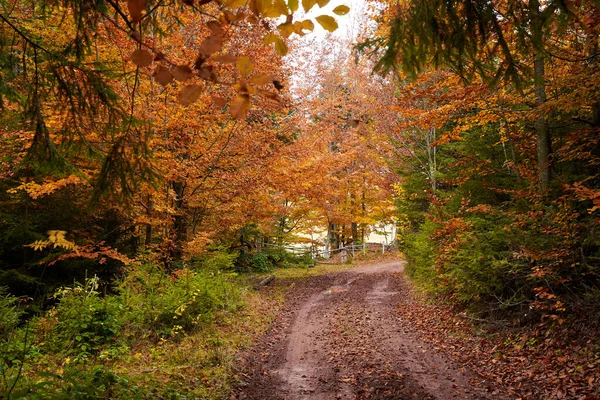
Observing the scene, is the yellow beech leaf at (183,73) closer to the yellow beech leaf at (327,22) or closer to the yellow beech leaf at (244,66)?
the yellow beech leaf at (244,66)

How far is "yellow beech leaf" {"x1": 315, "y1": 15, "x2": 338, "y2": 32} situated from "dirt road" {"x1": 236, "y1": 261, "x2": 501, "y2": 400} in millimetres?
5252

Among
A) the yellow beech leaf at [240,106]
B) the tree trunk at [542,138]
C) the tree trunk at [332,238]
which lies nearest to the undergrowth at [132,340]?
the yellow beech leaf at [240,106]

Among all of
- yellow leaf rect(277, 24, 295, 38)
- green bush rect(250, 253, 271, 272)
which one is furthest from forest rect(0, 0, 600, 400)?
green bush rect(250, 253, 271, 272)

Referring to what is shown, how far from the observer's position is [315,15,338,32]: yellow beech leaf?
6.40 ft

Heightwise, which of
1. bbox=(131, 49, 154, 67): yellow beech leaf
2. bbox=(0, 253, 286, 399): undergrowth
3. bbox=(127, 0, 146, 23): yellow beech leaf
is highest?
bbox=(127, 0, 146, 23): yellow beech leaf

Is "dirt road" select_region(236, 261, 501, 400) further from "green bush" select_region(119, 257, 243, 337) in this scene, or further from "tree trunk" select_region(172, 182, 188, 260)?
"tree trunk" select_region(172, 182, 188, 260)

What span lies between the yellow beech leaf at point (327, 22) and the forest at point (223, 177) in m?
0.01

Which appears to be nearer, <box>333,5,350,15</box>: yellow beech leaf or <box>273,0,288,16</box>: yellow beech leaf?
<box>333,5,350,15</box>: yellow beech leaf

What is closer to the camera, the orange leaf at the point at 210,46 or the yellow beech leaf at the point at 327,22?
the orange leaf at the point at 210,46

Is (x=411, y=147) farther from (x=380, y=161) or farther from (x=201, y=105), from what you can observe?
(x=201, y=105)

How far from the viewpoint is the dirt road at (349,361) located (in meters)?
5.86

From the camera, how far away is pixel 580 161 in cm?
764

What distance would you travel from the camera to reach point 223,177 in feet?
35.2

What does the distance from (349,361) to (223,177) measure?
5824mm
